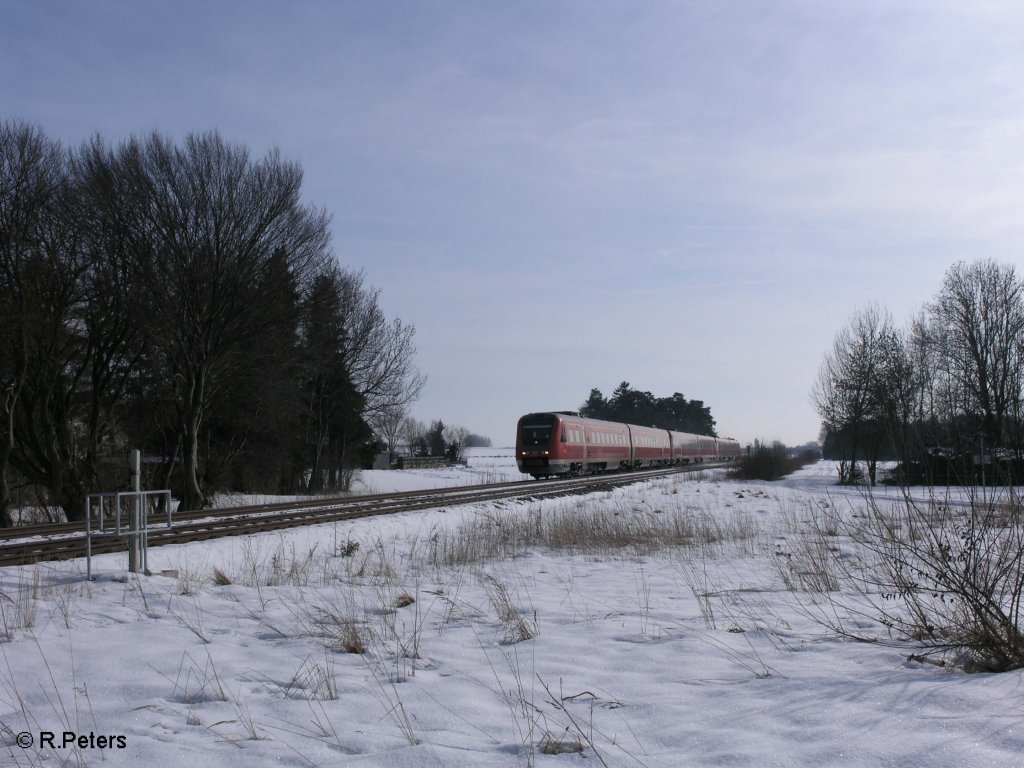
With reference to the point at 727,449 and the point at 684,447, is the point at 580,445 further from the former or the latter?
the point at 727,449

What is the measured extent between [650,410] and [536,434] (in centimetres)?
8170

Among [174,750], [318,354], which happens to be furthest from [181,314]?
[174,750]

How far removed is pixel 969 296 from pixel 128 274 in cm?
4063

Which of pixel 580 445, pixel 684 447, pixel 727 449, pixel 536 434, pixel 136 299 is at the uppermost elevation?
pixel 136 299

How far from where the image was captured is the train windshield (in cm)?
3328

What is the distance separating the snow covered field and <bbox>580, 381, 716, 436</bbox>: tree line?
333ft

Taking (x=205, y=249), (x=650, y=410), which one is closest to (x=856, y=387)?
(x=205, y=249)

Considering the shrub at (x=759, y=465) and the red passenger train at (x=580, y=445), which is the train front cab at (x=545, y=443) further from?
the shrub at (x=759, y=465)

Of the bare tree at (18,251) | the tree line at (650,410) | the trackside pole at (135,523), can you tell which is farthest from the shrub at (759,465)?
the tree line at (650,410)

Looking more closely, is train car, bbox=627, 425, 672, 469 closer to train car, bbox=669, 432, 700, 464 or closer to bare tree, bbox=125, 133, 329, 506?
train car, bbox=669, 432, 700, 464

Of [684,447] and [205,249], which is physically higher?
[205,249]

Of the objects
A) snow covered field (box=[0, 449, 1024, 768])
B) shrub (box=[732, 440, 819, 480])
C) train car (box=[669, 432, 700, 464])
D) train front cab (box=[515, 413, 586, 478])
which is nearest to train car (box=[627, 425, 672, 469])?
train car (box=[669, 432, 700, 464])

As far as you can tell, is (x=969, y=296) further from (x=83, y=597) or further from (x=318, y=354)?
(x=83, y=597)

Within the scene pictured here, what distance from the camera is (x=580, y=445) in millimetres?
36375
